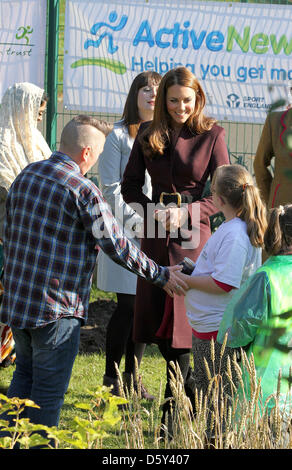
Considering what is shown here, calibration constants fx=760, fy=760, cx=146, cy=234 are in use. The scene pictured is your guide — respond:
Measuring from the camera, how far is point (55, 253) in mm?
3211

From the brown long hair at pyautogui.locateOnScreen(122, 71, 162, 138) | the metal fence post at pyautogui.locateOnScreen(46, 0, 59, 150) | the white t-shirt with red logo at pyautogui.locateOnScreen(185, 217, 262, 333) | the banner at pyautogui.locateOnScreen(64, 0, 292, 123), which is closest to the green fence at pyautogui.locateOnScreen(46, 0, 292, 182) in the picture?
the metal fence post at pyautogui.locateOnScreen(46, 0, 59, 150)

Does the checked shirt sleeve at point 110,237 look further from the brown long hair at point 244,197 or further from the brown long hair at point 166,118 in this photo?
the brown long hair at point 166,118

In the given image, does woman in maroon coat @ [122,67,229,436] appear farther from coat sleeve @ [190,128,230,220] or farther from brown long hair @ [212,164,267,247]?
brown long hair @ [212,164,267,247]

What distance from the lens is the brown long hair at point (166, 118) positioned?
416 cm

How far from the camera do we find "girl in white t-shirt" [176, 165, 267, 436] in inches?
139

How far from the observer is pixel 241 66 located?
6887mm

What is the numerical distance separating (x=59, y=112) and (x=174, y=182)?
3013mm

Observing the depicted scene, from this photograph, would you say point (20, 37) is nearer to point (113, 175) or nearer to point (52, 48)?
point (52, 48)

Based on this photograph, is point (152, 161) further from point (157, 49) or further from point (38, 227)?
point (157, 49)

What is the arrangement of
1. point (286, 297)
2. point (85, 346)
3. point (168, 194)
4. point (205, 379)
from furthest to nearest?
point (85, 346)
point (168, 194)
point (205, 379)
point (286, 297)

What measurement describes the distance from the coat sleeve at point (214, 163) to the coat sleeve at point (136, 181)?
33 cm

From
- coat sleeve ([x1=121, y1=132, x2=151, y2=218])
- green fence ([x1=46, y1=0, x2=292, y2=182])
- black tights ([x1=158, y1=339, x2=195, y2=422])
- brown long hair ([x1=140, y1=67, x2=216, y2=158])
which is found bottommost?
black tights ([x1=158, y1=339, x2=195, y2=422])

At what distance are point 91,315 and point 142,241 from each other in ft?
8.79
